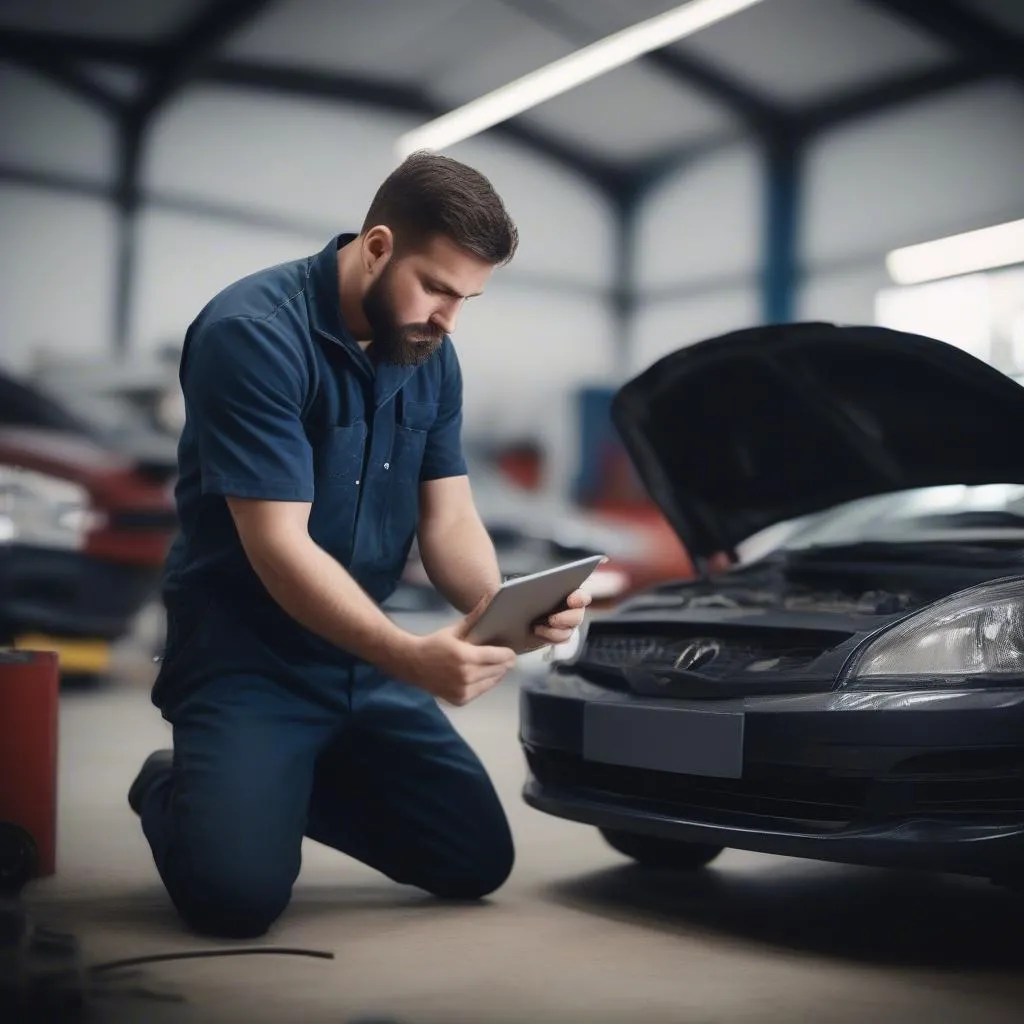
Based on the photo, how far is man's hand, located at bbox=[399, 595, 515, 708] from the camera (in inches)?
69.1

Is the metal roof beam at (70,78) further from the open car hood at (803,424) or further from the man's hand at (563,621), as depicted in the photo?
the man's hand at (563,621)

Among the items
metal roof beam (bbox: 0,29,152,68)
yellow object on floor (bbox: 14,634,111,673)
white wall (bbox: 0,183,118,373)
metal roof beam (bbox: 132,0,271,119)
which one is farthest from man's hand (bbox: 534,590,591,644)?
metal roof beam (bbox: 0,29,152,68)

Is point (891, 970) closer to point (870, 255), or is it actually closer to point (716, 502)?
point (716, 502)

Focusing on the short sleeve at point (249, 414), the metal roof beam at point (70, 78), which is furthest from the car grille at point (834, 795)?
the metal roof beam at point (70, 78)

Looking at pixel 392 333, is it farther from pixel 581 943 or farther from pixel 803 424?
pixel 581 943

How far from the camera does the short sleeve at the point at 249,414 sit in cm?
189

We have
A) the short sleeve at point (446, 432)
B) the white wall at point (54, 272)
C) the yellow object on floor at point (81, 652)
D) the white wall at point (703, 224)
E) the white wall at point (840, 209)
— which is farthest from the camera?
the white wall at point (703, 224)

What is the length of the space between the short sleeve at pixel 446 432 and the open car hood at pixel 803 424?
330mm

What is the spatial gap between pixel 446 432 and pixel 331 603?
541mm

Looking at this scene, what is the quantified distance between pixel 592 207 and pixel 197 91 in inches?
155

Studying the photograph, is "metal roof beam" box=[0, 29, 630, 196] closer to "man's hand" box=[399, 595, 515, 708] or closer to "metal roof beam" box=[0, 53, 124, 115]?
"metal roof beam" box=[0, 53, 124, 115]

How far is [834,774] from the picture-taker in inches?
72.9

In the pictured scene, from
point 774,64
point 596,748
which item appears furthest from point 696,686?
point 774,64

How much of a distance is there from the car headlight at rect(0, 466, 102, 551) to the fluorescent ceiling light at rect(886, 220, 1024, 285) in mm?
6680
